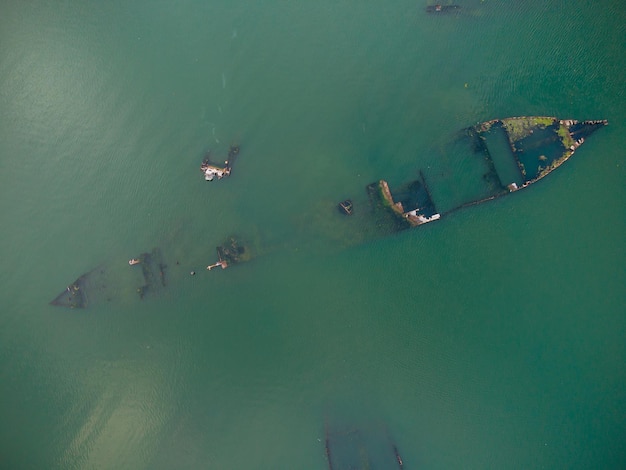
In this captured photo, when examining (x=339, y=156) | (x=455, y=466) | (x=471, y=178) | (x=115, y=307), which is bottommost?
(x=455, y=466)

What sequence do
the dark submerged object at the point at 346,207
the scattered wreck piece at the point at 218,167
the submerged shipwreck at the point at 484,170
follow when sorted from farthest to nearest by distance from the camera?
1. the scattered wreck piece at the point at 218,167
2. the dark submerged object at the point at 346,207
3. the submerged shipwreck at the point at 484,170

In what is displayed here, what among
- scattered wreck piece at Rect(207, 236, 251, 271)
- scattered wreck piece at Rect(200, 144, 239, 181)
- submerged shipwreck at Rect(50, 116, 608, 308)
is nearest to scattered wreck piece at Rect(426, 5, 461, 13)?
submerged shipwreck at Rect(50, 116, 608, 308)

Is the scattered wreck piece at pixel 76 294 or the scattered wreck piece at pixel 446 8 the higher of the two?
the scattered wreck piece at pixel 446 8

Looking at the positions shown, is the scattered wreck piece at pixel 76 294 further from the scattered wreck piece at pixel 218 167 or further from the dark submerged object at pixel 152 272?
the scattered wreck piece at pixel 218 167

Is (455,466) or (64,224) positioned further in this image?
(64,224)

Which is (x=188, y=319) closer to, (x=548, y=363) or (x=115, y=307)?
(x=115, y=307)

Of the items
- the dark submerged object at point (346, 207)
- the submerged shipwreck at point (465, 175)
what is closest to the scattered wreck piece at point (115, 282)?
the submerged shipwreck at point (465, 175)

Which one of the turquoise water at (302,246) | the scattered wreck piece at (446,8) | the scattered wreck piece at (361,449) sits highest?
the scattered wreck piece at (446,8)

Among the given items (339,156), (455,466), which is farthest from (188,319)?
(455,466)
